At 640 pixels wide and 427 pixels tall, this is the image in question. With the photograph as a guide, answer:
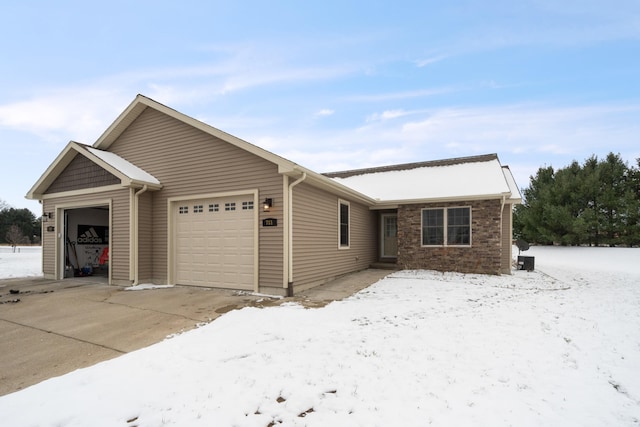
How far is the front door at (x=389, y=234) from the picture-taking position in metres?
14.0

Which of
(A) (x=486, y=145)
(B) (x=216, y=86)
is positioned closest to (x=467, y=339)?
(B) (x=216, y=86)

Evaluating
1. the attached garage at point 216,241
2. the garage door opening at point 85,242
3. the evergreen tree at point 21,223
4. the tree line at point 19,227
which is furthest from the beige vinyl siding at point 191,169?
the evergreen tree at point 21,223

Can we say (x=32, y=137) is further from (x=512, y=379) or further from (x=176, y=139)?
(x=512, y=379)

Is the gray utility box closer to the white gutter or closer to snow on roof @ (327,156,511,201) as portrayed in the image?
snow on roof @ (327,156,511,201)

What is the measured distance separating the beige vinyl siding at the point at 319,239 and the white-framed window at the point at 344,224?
176 millimetres

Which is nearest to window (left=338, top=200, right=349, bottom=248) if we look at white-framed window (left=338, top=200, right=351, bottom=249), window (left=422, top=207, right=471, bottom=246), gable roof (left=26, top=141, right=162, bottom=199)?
white-framed window (left=338, top=200, right=351, bottom=249)

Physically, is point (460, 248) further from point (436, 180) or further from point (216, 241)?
point (216, 241)

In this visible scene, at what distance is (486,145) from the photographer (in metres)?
22.2

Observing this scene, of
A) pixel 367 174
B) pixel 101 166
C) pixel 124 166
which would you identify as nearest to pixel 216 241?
pixel 124 166

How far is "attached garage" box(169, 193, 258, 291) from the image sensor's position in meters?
7.89

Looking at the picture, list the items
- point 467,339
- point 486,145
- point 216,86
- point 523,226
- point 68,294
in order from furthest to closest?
point 523,226 < point 486,145 < point 216,86 < point 68,294 < point 467,339

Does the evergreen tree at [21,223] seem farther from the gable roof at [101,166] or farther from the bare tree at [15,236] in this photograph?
the gable roof at [101,166]

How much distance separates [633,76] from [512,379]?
12695mm

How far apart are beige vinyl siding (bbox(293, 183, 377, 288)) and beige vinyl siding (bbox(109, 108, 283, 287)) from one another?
0.58 metres
